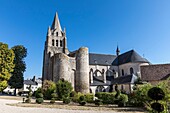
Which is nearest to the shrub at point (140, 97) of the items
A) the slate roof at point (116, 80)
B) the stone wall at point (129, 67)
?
the slate roof at point (116, 80)

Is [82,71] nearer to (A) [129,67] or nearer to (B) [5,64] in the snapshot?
(A) [129,67]

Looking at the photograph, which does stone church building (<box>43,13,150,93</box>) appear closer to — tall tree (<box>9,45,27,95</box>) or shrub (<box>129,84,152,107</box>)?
tall tree (<box>9,45,27,95</box>)

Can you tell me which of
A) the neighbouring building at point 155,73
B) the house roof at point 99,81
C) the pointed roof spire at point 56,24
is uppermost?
the pointed roof spire at point 56,24

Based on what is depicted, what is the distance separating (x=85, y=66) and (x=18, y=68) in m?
14.0

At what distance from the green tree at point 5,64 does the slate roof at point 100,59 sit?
20.9 meters

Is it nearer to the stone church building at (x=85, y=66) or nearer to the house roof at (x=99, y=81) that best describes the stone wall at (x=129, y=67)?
the stone church building at (x=85, y=66)

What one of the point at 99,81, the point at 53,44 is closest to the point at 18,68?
the point at 53,44

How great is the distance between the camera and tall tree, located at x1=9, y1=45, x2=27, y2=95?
33156 mm

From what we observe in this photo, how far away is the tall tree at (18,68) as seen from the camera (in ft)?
109

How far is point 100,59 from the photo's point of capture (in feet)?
151

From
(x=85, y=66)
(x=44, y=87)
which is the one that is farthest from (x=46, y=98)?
(x=85, y=66)

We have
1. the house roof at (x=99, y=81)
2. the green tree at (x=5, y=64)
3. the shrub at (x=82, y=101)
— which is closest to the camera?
the shrub at (x=82, y=101)

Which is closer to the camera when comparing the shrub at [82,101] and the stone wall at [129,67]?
the shrub at [82,101]

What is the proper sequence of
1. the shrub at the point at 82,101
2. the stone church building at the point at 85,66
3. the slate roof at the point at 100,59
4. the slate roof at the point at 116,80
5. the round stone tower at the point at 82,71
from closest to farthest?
1. the shrub at the point at 82,101
2. the slate roof at the point at 116,80
3. the stone church building at the point at 85,66
4. the round stone tower at the point at 82,71
5. the slate roof at the point at 100,59
